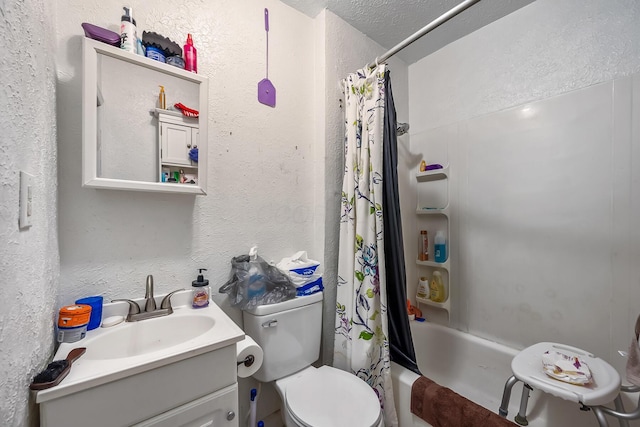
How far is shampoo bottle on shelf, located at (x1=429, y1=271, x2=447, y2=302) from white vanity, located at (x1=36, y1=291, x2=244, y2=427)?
1467 mm

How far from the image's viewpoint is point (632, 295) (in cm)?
114

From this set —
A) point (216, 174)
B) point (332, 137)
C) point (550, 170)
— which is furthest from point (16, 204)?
point (550, 170)

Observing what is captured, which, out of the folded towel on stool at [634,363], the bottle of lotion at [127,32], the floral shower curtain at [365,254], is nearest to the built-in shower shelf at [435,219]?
the floral shower curtain at [365,254]

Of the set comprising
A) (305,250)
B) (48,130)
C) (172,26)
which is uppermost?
(172,26)

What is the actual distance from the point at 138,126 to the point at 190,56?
14.4 inches

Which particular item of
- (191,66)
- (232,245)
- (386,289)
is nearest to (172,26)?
(191,66)

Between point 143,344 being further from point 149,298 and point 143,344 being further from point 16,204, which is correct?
point 16,204

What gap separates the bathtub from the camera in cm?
118

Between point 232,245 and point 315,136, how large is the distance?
788mm

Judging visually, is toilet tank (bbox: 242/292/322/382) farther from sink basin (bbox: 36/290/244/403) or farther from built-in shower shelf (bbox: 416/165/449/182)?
built-in shower shelf (bbox: 416/165/449/182)

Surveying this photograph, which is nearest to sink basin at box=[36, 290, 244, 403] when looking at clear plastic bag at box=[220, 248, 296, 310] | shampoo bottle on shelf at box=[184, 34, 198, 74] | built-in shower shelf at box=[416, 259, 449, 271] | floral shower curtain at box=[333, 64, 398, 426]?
clear plastic bag at box=[220, 248, 296, 310]

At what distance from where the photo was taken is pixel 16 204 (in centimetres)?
47

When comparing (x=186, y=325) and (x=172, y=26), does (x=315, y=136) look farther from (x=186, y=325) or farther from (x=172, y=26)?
(x=186, y=325)

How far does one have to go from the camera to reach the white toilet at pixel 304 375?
904mm
